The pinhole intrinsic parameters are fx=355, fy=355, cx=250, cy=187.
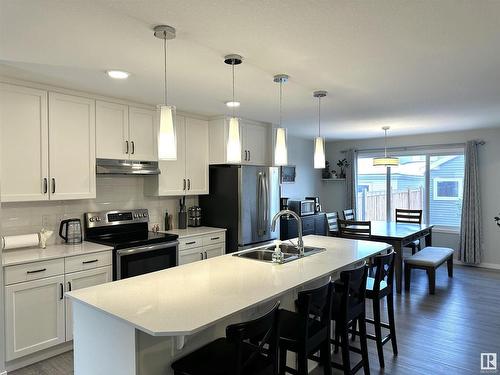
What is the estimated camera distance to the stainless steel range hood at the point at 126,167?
360 cm

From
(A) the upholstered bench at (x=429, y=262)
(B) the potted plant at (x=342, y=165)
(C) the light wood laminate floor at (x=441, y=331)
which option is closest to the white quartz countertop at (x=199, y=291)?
(C) the light wood laminate floor at (x=441, y=331)

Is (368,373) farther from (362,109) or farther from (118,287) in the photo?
(362,109)

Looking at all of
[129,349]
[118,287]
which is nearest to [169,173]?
[118,287]

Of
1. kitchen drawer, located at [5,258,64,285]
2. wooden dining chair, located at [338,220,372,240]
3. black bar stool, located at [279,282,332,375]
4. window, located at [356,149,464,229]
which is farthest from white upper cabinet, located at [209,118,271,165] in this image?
window, located at [356,149,464,229]

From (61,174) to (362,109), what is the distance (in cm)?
338

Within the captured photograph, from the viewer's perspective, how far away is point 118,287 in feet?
6.89

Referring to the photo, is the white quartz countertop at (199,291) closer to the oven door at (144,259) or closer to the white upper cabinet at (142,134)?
the oven door at (144,259)

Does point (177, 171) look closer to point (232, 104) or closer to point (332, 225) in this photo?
point (232, 104)

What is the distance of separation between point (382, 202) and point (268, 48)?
18.7 ft

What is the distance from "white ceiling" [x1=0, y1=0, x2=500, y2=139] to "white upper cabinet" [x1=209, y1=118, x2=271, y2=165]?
0.71m

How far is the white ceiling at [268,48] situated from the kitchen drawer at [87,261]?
1.54 m

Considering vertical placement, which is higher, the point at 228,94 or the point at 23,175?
the point at 228,94

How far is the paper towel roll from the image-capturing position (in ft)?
9.82

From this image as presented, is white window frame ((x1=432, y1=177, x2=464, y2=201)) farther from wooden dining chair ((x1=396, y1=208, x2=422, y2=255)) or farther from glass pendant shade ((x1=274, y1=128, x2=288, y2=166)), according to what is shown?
glass pendant shade ((x1=274, y1=128, x2=288, y2=166))
